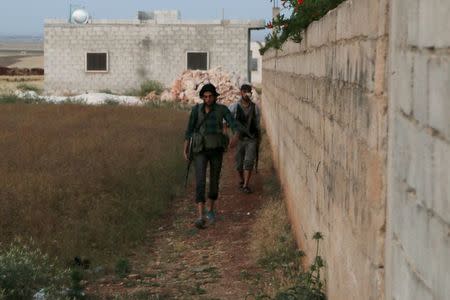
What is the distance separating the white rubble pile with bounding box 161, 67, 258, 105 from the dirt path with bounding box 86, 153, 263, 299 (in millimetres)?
23687

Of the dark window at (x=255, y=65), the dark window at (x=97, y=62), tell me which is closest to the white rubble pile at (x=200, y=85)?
the dark window at (x=97, y=62)

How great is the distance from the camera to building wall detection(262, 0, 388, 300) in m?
3.99

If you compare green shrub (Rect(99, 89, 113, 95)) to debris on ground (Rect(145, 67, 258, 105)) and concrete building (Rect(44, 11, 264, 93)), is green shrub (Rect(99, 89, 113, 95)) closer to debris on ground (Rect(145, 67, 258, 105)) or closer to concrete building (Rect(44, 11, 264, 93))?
concrete building (Rect(44, 11, 264, 93))

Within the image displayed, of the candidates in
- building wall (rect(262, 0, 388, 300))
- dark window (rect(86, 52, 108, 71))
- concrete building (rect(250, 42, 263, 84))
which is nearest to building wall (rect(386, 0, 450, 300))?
building wall (rect(262, 0, 388, 300))

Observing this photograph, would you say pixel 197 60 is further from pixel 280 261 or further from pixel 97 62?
pixel 280 261

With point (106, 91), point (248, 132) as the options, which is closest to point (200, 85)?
point (106, 91)

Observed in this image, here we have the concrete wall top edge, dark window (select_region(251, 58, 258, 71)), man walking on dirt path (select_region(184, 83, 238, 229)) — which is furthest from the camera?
dark window (select_region(251, 58, 258, 71))

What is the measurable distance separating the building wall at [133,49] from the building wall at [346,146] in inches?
1270

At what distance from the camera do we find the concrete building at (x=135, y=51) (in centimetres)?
4062

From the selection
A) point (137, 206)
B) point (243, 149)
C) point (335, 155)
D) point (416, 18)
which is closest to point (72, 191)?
point (137, 206)

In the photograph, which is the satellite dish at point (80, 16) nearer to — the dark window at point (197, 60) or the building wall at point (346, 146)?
the dark window at point (197, 60)

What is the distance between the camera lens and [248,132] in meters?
13.3

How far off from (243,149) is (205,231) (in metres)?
3.10

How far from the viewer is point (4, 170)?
13.3 meters
